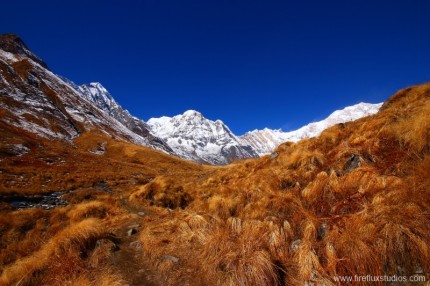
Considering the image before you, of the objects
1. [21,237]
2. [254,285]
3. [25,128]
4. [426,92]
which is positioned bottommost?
[21,237]

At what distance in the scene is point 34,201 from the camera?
24.7 meters

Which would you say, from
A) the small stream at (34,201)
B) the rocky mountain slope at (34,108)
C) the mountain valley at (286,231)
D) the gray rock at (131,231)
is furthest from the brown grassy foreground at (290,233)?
the rocky mountain slope at (34,108)

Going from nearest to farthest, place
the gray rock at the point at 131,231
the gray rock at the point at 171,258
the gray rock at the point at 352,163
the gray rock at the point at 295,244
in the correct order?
the gray rock at the point at 295,244 → the gray rock at the point at 171,258 → the gray rock at the point at 352,163 → the gray rock at the point at 131,231

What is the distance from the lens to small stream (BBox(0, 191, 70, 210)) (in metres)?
23.1

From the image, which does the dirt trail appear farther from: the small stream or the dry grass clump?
the small stream

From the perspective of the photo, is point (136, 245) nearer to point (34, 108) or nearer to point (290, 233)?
point (290, 233)

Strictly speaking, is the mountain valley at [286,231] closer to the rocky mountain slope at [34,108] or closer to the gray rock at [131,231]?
the gray rock at [131,231]

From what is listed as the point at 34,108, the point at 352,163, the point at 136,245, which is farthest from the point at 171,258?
the point at 34,108

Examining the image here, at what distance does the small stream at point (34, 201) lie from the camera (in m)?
23.1

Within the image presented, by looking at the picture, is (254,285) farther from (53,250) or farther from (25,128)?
(25,128)

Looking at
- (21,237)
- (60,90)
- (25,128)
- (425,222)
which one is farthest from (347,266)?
(60,90)

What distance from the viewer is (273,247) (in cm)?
747

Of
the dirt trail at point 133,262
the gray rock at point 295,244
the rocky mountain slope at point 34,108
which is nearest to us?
the gray rock at point 295,244

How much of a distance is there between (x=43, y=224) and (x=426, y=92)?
22.7 m
